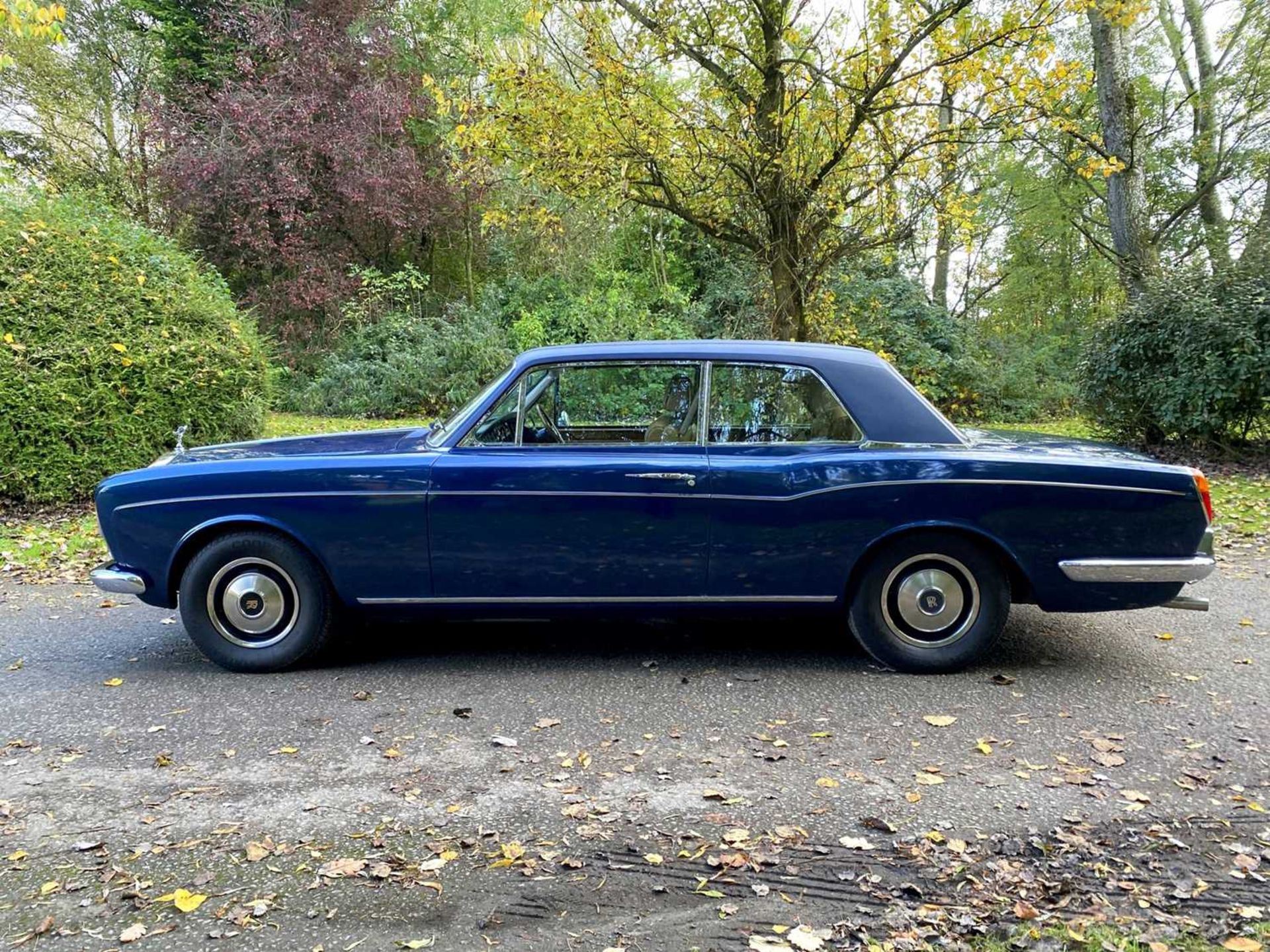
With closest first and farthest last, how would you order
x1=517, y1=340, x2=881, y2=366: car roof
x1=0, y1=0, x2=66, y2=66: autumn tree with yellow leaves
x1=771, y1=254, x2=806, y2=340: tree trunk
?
x1=517, y1=340, x2=881, y2=366: car roof → x1=0, y1=0, x2=66, y2=66: autumn tree with yellow leaves → x1=771, y1=254, x2=806, y2=340: tree trunk

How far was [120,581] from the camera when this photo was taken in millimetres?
4133

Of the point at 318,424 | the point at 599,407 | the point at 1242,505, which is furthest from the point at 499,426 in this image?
the point at 318,424

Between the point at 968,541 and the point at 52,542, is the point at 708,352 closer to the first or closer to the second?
the point at 968,541

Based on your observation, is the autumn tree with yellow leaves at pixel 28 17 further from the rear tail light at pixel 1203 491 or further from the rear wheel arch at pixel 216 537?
the rear tail light at pixel 1203 491

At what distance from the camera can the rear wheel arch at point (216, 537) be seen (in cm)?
406

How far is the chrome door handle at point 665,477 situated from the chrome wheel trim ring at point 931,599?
1.07 meters

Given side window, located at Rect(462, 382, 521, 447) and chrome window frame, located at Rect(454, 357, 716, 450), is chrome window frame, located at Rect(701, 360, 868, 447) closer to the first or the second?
chrome window frame, located at Rect(454, 357, 716, 450)

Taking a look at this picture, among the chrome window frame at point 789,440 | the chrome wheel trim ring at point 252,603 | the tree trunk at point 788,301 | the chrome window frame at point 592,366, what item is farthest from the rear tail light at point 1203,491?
the tree trunk at point 788,301

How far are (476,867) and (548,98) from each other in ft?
28.5

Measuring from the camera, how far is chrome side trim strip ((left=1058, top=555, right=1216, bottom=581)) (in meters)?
3.92

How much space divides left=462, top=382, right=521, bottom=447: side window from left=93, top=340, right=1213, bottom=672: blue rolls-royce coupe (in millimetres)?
10

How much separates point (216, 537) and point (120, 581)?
1.68 ft

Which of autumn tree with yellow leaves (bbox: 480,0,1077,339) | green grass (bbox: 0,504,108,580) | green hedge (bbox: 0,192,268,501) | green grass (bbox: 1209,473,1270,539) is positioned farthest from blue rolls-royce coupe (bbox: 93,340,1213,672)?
autumn tree with yellow leaves (bbox: 480,0,1077,339)

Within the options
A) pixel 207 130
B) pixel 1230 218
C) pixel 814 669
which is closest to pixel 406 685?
pixel 814 669
